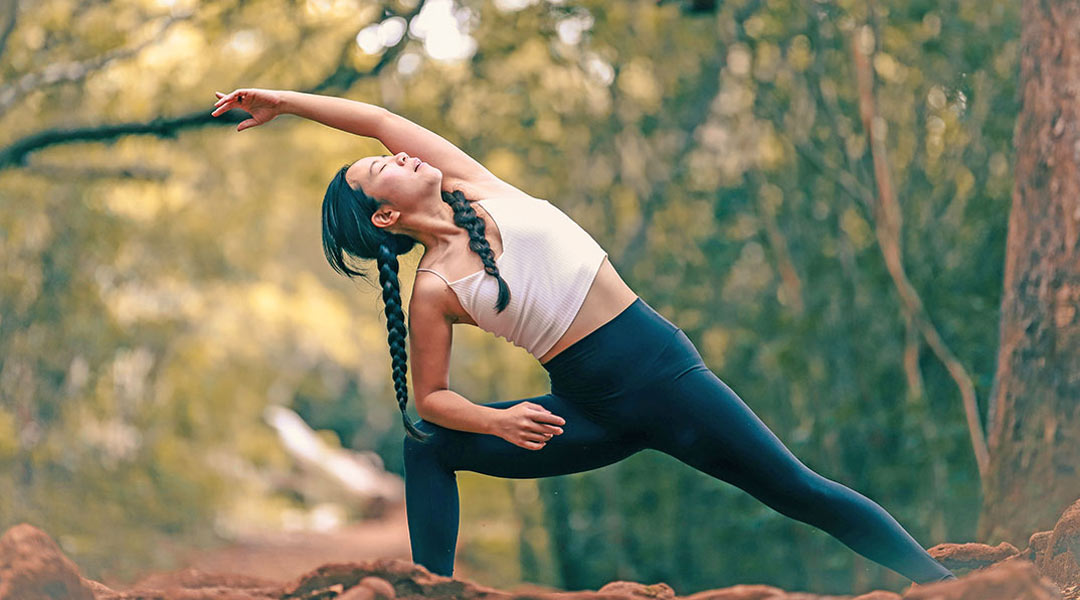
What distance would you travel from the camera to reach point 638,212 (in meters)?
6.89

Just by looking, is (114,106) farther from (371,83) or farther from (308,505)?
(308,505)

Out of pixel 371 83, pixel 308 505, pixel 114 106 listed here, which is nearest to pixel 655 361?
pixel 371 83

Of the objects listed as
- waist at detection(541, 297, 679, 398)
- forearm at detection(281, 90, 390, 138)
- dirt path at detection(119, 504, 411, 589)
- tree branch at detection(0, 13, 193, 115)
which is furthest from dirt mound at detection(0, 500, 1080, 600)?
dirt path at detection(119, 504, 411, 589)

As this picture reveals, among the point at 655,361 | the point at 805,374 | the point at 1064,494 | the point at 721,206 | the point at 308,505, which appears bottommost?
the point at 308,505

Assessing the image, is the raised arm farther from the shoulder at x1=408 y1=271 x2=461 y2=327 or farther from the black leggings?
the black leggings

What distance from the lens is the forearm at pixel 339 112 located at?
2400 mm

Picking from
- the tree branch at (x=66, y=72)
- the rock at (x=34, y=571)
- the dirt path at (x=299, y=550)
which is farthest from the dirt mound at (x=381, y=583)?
the dirt path at (x=299, y=550)

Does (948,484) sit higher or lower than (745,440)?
lower

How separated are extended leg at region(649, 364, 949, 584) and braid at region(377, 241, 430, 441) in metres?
0.52

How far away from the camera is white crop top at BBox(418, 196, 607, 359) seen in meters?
2.20

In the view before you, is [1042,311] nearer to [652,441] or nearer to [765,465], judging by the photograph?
[765,465]

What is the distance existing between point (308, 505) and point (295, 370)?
7.65 feet

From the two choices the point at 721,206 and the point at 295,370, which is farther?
the point at 295,370

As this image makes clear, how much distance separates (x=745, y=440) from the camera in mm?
2246
